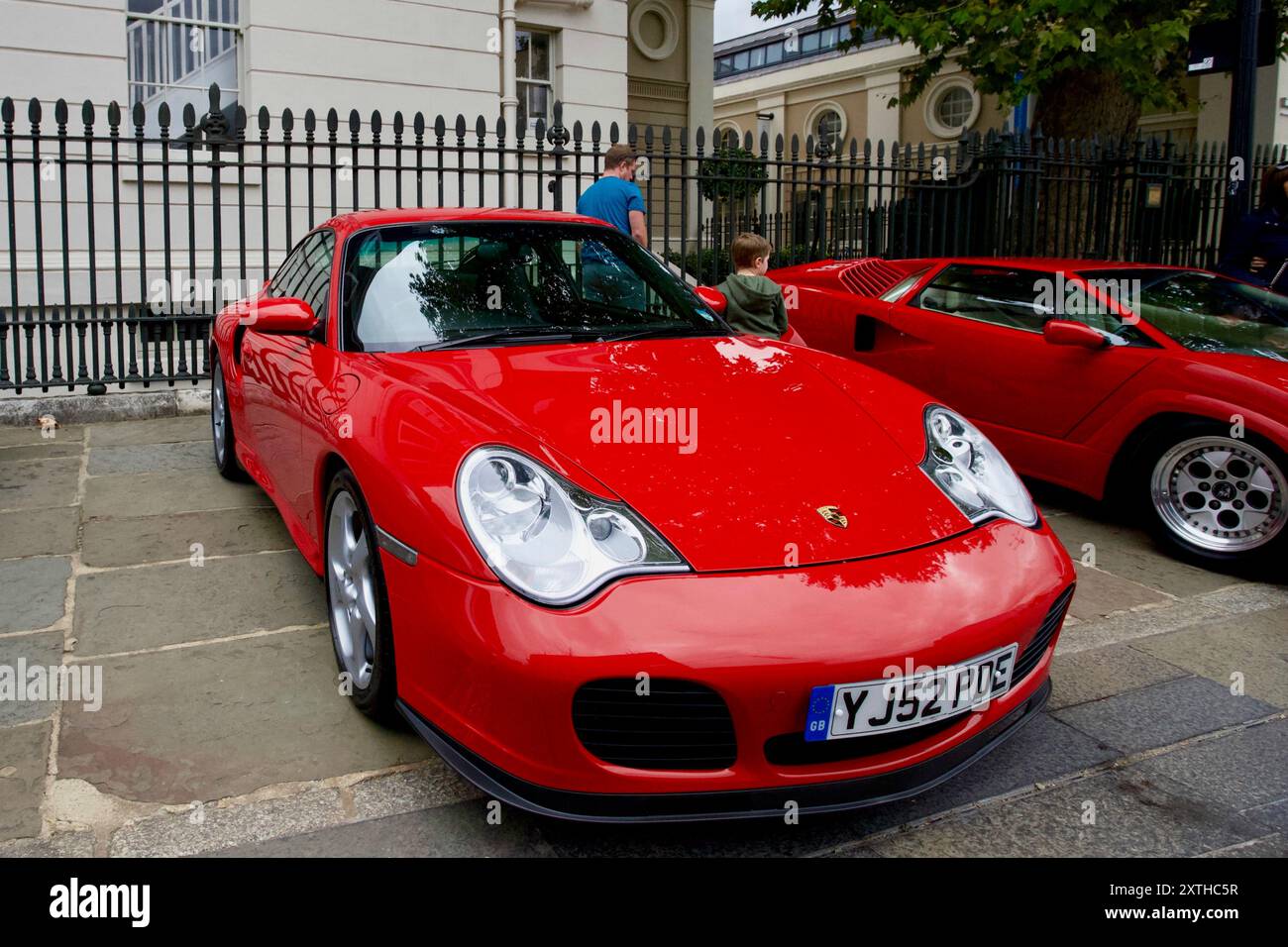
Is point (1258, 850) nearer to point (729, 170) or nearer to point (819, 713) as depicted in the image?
point (819, 713)

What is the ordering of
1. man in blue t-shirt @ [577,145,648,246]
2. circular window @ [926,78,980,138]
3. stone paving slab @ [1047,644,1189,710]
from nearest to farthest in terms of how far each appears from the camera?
stone paving slab @ [1047,644,1189,710] → man in blue t-shirt @ [577,145,648,246] → circular window @ [926,78,980,138]

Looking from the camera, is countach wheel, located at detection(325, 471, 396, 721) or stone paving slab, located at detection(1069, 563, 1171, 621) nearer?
countach wheel, located at detection(325, 471, 396, 721)

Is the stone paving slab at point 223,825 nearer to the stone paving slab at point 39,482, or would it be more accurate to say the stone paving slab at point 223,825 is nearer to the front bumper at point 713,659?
the front bumper at point 713,659

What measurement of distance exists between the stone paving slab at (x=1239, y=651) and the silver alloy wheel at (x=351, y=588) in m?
2.60

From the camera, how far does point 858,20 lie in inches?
441

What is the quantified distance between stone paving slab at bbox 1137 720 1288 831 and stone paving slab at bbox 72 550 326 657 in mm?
2714

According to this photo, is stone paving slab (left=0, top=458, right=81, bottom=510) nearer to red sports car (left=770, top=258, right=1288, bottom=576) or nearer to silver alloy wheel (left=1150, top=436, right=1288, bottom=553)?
red sports car (left=770, top=258, right=1288, bottom=576)

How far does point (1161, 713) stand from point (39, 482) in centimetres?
526

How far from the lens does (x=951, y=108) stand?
28.2m

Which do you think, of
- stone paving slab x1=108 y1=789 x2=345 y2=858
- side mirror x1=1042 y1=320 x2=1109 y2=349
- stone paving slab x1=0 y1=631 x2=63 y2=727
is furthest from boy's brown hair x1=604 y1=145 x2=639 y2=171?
stone paving slab x1=108 y1=789 x2=345 y2=858

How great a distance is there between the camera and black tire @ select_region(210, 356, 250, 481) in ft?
17.9

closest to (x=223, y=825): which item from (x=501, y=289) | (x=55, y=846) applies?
(x=55, y=846)

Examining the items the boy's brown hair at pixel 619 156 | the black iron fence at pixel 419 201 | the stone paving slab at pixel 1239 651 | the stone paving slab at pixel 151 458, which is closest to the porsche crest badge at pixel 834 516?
the stone paving slab at pixel 1239 651

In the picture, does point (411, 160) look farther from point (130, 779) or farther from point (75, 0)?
point (130, 779)
